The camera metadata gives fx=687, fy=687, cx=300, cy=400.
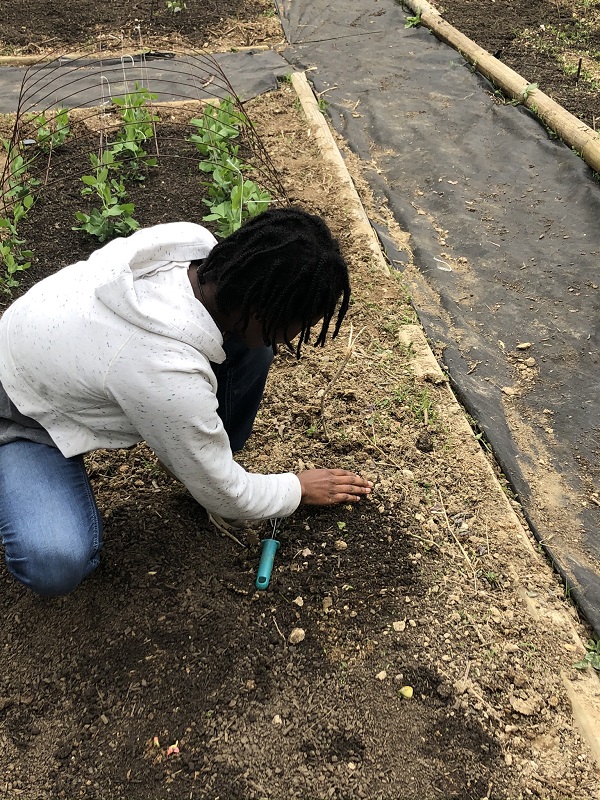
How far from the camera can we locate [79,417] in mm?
1693

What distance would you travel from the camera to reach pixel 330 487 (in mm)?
2141

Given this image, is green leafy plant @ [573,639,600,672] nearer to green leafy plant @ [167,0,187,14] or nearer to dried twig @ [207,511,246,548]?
Answer: dried twig @ [207,511,246,548]

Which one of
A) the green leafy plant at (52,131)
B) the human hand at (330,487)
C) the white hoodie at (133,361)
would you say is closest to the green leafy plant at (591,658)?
the human hand at (330,487)

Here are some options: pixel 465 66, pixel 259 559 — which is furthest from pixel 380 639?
pixel 465 66

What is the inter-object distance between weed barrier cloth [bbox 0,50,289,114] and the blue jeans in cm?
375

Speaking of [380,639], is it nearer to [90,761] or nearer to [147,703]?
[147,703]

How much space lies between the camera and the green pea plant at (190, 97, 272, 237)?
331cm

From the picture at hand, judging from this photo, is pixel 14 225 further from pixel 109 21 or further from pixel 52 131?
pixel 109 21

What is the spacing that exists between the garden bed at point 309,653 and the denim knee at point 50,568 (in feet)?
0.60

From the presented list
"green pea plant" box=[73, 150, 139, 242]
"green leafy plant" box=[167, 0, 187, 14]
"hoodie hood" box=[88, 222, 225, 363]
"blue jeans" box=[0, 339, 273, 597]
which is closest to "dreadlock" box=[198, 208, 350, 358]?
"hoodie hood" box=[88, 222, 225, 363]

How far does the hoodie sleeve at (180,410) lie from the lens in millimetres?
1456

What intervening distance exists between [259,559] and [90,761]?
0.69 metres

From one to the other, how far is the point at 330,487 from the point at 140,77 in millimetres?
4308

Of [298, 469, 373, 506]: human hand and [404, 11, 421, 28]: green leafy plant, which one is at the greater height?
[404, 11, 421, 28]: green leafy plant
